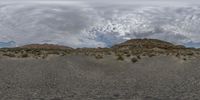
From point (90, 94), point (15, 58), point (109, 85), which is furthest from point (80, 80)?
point (15, 58)

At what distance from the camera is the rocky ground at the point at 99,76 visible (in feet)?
120

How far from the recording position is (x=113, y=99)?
113ft

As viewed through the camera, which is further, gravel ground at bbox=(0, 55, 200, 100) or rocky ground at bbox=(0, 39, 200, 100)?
rocky ground at bbox=(0, 39, 200, 100)

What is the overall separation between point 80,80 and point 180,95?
36.5 feet

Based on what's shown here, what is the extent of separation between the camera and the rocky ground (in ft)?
120

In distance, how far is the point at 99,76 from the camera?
45688 millimetres

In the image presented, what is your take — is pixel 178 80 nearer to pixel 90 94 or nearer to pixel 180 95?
pixel 180 95

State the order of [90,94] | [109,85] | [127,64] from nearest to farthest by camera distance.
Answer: [90,94]
[109,85]
[127,64]

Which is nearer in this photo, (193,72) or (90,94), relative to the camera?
(90,94)

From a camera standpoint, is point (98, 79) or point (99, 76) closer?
point (98, 79)

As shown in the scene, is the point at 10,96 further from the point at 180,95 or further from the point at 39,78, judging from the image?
the point at 180,95

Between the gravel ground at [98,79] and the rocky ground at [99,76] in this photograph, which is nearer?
the gravel ground at [98,79]

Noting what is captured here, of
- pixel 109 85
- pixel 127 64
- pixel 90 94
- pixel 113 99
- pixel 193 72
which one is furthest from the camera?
pixel 127 64

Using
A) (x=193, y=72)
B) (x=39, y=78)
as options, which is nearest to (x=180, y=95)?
(x=193, y=72)
